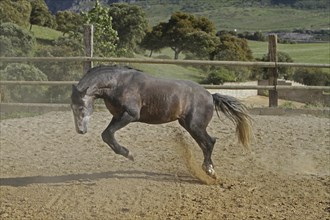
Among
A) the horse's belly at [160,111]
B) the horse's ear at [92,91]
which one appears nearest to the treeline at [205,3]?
the horse's belly at [160,111]

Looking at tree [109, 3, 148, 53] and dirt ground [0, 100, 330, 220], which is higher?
tree [109, 3, 148, 53]

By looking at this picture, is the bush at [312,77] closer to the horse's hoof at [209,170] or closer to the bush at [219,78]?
the bush at [219,78]

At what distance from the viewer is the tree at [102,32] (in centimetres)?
2067

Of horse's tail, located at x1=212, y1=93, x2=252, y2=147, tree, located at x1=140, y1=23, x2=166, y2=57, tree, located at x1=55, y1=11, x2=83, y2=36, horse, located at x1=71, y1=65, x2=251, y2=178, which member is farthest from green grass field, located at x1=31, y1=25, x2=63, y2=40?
horse, located at x1=71, y1=65, x2=251, y2=178

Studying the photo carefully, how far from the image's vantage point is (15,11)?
109 feet

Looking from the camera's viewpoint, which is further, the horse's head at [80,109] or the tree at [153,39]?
the tree at [153,39]

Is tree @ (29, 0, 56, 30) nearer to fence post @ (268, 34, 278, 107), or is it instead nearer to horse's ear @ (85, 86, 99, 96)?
fence post @ (268, 34, 278, 107)

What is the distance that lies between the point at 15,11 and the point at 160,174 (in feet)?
90.4

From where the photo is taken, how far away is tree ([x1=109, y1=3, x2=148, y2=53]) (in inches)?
1294

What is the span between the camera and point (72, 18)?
3800 cm

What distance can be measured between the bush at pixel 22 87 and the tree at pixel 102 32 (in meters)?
2.95

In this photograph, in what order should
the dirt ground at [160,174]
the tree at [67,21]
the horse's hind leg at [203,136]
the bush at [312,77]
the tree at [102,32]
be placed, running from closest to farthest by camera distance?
the dirt ground at [160,174] → the horse's hind leg at [203,136] → the tree at [102,32] → the bush at [312,77] → the tree at [67,21]

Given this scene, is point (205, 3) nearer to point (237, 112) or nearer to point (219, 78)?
point (219, 78)

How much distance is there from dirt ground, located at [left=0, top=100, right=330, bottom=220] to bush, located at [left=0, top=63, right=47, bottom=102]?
12.6ft
